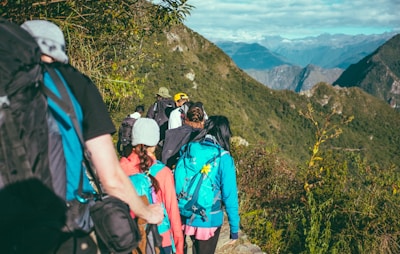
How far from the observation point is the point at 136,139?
9.92 feet

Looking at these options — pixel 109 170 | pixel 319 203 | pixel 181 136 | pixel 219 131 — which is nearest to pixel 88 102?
pixel 109 170

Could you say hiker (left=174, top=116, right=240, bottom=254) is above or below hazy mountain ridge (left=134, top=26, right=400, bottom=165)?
above

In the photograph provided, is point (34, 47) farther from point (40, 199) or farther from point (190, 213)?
point (190, 213)

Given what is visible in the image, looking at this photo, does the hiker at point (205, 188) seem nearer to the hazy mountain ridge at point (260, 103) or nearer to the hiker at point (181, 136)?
the hiker at point (181, 136)

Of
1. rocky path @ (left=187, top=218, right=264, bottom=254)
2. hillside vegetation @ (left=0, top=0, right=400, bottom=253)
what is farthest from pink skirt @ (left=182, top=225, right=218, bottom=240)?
hillside vegetation @ (left=0, top=0, right=400, bottom=253)

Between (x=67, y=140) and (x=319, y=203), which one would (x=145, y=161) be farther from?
(x=319, y=203)

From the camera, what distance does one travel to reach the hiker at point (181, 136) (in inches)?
176

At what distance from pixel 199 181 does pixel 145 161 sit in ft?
2.40

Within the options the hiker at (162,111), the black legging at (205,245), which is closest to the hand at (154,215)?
the black legging at (205,245)

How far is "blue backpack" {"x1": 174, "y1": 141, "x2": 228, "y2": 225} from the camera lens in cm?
350

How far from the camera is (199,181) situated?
11.4 feet

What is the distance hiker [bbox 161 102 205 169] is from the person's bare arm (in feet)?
8.46

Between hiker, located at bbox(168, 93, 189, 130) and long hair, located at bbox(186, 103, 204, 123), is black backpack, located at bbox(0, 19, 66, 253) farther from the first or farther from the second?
hiker, located at bbox(168, 93, 189, 130)

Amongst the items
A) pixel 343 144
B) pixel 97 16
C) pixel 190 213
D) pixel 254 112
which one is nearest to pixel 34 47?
pixel 190 213
